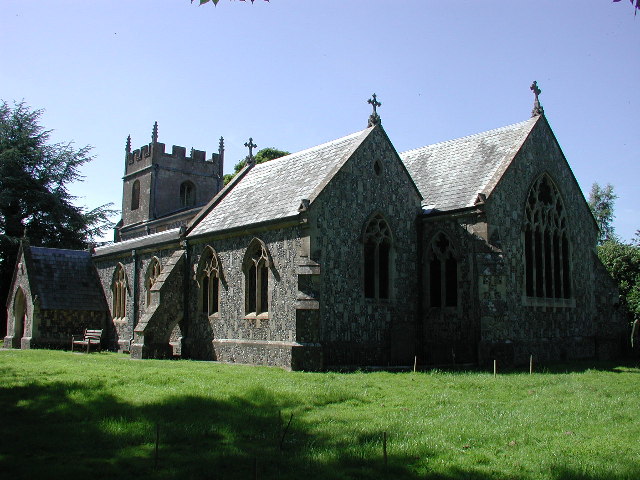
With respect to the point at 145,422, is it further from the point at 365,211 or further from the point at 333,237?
the point at 365,211

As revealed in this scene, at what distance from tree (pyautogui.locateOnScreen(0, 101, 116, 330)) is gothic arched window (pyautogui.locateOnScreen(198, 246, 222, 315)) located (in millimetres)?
26396

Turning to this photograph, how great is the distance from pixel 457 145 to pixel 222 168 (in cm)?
3577

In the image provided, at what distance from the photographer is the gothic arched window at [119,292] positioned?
2947 cm

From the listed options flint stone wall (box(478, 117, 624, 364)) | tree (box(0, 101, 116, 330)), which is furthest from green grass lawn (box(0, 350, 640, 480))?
tree (box(0, 101, 116, 330))

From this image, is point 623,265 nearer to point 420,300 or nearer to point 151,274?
point 420,300

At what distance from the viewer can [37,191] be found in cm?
4703

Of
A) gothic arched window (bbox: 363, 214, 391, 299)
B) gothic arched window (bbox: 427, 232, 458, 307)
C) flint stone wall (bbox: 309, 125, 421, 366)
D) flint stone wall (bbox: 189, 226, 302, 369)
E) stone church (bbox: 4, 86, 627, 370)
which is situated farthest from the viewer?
gothic arched window (bbox: 427, 232, 458, 307)

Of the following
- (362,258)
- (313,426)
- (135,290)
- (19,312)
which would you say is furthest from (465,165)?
(19,312)

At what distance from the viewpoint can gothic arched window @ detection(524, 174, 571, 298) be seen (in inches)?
888

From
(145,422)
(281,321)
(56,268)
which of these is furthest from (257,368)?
(56,268)

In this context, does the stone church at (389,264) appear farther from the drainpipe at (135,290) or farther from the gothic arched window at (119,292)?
the gothic arched window at (119,292)

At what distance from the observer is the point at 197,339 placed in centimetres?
2286

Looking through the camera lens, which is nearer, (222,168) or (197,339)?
(197,339)

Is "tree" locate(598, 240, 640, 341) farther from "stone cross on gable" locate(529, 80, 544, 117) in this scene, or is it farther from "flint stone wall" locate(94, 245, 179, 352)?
"flint stone wall" locate(94, 245, 179, 352)
